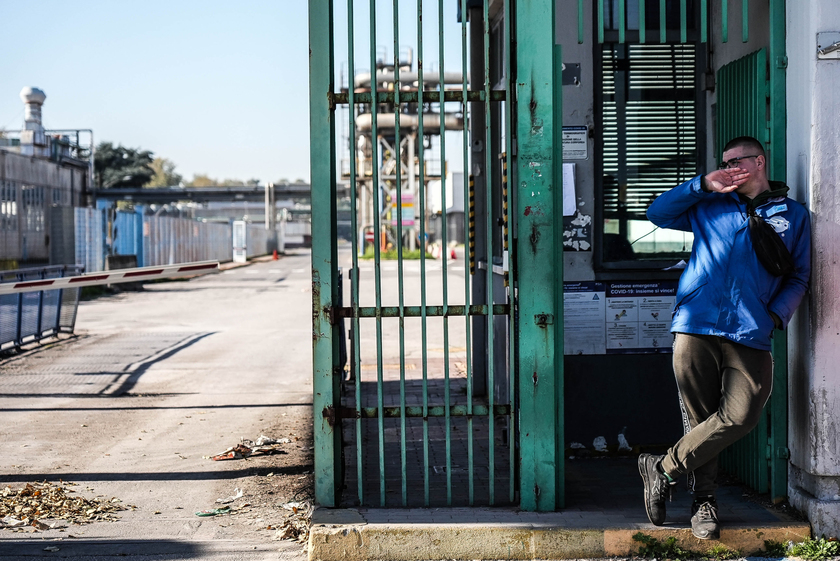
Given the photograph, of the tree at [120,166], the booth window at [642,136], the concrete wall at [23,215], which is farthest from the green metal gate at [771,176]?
the tree at [120,166]

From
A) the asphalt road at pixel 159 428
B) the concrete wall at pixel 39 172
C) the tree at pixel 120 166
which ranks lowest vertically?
the asphalt road at pixel 159 428

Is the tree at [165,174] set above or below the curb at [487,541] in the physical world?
above

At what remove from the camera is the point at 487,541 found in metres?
4.21

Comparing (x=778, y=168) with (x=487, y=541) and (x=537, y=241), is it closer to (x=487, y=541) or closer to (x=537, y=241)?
(x=537, y=241)

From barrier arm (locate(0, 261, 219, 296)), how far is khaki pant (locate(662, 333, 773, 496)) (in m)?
5.77

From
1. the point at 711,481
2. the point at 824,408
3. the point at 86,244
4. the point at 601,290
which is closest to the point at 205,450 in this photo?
the point at 601,290

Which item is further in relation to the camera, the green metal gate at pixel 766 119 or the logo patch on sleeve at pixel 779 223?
the green metal gate at pixel 766 119

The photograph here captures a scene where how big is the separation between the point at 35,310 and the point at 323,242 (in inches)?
373

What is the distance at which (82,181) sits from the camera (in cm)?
4194

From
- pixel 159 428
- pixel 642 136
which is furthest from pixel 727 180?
pixel 159 428

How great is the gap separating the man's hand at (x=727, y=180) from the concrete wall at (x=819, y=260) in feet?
1.75

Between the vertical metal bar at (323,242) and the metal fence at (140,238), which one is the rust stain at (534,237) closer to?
the vertical metal bar at (323,242)

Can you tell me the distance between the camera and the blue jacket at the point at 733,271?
4020 mm

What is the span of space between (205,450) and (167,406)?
1.95m
